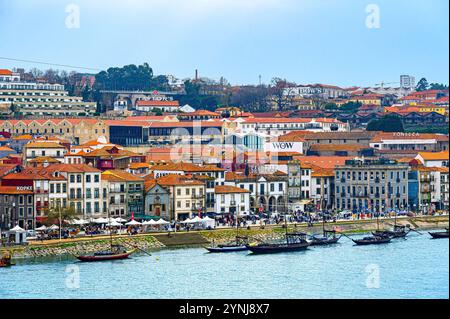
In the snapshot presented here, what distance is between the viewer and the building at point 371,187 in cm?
2964

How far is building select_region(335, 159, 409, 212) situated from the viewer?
97.2 feet

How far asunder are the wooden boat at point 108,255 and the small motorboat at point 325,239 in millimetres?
3921

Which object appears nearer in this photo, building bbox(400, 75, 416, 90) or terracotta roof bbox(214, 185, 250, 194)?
terracotta roof bbox(214, 185, 250, 194)

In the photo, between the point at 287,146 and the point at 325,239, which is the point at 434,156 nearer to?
the point at 287,146

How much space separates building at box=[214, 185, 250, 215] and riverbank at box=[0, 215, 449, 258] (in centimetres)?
156

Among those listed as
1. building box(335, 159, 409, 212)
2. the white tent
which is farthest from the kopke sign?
the white tent

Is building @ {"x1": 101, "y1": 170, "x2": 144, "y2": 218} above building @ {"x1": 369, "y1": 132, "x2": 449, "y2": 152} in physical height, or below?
below

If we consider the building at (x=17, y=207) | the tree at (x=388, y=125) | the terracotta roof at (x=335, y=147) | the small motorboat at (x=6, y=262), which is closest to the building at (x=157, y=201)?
the building at (x=17, y=207)

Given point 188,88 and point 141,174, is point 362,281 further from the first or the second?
point 188,88

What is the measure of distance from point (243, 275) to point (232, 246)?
4.35m

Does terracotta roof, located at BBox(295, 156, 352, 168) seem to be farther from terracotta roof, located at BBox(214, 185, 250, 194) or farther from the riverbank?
terracotta roof, located at BBox(214, 185, 250, 194)

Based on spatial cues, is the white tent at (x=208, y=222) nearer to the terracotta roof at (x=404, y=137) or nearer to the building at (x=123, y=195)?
the building at (x=123, y=195)

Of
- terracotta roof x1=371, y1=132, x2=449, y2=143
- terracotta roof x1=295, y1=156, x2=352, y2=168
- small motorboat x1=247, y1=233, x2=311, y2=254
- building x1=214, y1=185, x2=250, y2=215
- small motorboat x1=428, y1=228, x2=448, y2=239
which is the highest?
terracotta roof x1=371, y1=132, x2=449, y2=143
